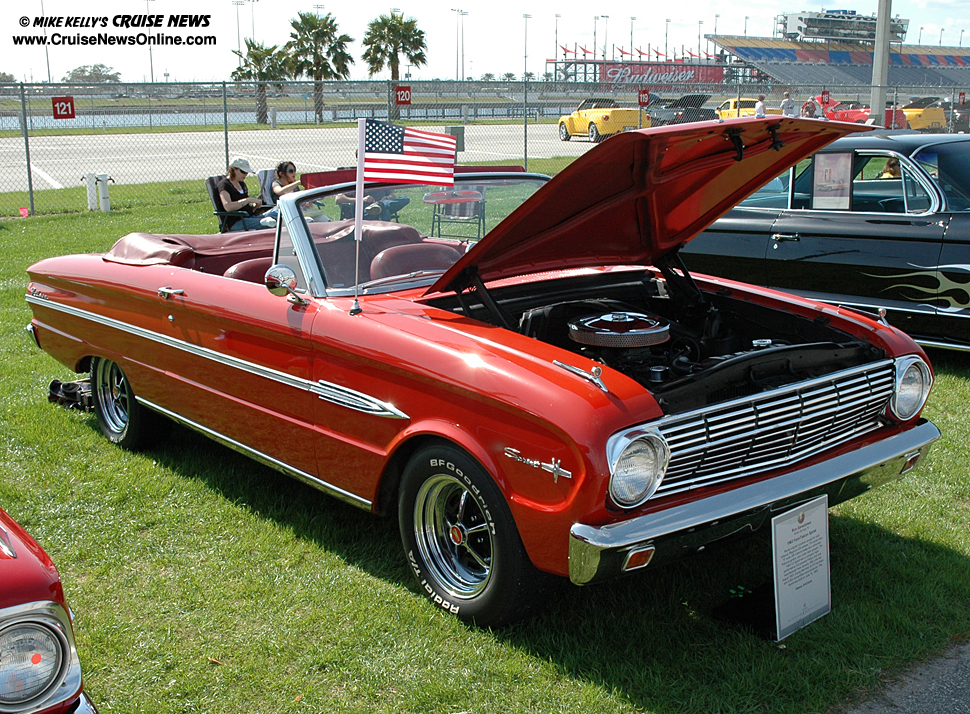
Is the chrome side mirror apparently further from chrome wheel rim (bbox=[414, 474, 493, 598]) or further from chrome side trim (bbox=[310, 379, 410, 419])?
chrome wheel rim (bbox=[414, 474, 493, 598])

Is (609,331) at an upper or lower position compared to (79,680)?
upper

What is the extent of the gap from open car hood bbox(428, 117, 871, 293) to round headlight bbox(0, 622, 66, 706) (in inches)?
79.8

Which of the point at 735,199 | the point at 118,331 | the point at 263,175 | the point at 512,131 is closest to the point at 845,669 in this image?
the point at 735,199

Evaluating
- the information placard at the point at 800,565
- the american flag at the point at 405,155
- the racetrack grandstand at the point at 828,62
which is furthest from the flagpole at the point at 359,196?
the racetrack grandstand at the point at 828,62

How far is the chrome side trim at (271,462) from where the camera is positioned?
355cm

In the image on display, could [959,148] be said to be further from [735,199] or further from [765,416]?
[765,416]

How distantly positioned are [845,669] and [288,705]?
5.96 ft

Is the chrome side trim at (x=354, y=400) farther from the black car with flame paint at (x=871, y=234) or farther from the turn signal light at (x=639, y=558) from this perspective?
the black car with flame paint at (x=871, y=234)

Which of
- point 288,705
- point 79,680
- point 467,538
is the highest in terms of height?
point 79,680

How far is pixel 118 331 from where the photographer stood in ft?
15.5

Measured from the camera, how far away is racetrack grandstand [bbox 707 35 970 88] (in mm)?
63938

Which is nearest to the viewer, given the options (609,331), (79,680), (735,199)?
(79,680)

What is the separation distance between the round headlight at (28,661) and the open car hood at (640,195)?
79.8 inches

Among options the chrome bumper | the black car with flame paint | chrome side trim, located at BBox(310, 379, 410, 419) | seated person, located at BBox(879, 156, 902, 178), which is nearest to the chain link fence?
the black car with flame paint
